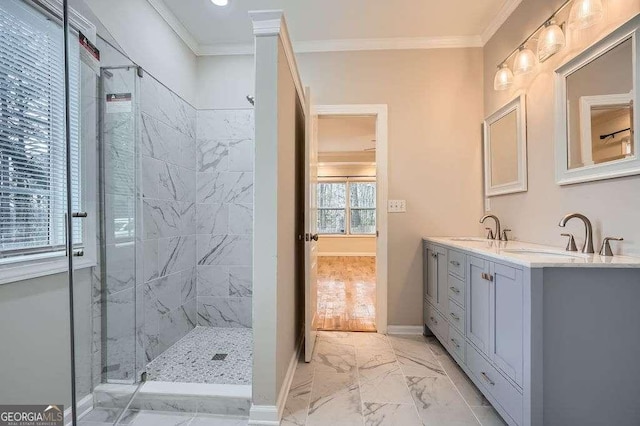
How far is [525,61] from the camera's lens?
6.53ft

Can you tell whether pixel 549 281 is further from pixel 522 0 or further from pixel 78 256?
pixel 78 256

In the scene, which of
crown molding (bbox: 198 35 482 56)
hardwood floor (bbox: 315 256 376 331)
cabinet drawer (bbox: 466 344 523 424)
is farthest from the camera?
hardwood floor (bbox: 315 256 376 331)

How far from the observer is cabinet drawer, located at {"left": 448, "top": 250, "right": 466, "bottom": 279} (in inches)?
73.0

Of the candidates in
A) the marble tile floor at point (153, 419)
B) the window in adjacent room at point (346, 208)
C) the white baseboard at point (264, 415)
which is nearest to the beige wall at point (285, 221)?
the white baseboard at point (264, 415)

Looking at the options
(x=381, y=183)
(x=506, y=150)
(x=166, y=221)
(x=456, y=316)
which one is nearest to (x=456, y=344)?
(x=456, y=316)

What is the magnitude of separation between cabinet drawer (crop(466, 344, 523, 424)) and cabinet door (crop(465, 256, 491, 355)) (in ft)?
0.25

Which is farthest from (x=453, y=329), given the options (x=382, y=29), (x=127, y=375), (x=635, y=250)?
(x=382, y=29)

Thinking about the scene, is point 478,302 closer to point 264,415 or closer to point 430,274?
point 430,274

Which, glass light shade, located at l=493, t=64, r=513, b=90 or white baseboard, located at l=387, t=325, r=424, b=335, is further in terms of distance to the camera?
white baseboard, located at l=387, t=325, r=424, b=335

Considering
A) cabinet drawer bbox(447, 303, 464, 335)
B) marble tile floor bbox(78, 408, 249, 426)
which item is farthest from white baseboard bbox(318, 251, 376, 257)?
marble tile floor bbox(78, 408, 249, 426)

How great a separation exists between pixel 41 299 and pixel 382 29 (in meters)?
2.97

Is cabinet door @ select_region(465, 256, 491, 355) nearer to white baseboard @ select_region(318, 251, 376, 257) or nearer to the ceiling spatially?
the ceiling

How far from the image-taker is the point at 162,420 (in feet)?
4.99

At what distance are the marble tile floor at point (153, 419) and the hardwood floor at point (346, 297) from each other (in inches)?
48.4
